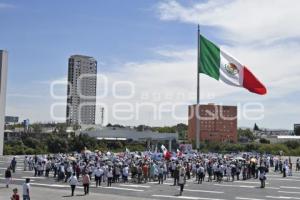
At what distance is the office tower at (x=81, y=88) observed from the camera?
16488cm

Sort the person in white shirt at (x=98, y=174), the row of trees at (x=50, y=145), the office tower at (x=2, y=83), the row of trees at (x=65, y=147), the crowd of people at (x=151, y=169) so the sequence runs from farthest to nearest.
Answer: the row of trees at (x=65, y=147), the row of trees at (x=50, y=145), the office tower at (x=2, y=83), the crowd of people at (x=151, y=169), the person in white shirt at (x=98, y=174)

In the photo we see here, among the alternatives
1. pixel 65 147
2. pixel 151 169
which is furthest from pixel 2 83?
pixel 151 169

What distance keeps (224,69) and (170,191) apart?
928 cm

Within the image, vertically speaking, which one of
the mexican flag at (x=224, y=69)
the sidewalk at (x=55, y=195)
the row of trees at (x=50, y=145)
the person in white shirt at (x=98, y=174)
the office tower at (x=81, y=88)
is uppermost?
the office tower at (x=81, y=88)

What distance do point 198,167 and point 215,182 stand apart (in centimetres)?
170

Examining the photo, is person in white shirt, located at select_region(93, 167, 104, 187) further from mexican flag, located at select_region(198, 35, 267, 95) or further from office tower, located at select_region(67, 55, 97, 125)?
office tower, located at select_region(67, 55, 97, 125)

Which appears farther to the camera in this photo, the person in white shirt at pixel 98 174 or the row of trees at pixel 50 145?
the row of trees at pixel 50 145

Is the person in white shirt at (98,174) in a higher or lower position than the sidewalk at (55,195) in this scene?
higher

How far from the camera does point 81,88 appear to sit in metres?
171

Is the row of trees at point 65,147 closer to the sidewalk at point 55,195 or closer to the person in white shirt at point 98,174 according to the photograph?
the person in white shirt at point 98,174

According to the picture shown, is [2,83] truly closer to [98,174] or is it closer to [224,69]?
[98,174]

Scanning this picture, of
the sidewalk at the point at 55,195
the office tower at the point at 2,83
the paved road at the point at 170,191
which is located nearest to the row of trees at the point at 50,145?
the office tower at the point at 2,83

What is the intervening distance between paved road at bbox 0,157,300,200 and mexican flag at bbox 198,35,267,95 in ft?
20.5

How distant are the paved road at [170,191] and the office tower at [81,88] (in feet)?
426
